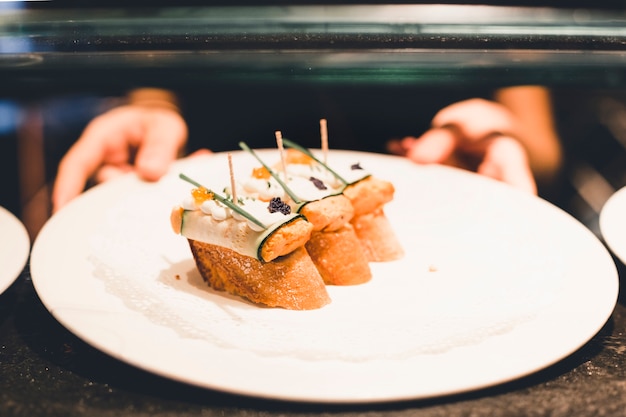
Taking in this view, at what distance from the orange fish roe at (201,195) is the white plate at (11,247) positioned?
527mm

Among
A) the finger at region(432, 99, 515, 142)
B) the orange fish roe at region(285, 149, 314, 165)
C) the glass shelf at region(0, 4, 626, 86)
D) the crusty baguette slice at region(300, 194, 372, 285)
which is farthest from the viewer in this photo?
the finger at region(432, 99, 515, 142)

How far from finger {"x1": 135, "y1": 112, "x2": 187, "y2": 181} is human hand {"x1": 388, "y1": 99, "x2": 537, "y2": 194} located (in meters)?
0.89

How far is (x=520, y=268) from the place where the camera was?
2215mm

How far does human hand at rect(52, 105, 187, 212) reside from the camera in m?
2.73

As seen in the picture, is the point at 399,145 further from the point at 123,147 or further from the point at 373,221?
the point at 123,147

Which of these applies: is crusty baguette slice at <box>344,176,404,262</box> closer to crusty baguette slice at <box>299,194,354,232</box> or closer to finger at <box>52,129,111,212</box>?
crusty baguette slice at <box>299,194,354,232</box>

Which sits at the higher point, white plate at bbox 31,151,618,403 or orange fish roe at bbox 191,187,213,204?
orange fish roe at bbox 191,187,213,204

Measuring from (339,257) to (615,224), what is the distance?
34.5 inches

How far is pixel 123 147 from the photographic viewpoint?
297 centimetres

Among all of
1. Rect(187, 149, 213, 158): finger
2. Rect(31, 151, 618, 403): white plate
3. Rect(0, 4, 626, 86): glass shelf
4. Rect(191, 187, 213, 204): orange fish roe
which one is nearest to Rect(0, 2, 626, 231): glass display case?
Rect(0, 4, 626, 86): glass shelf

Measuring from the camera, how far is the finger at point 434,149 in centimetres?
301

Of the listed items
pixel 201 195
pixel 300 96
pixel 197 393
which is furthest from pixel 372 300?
pixel 300 96

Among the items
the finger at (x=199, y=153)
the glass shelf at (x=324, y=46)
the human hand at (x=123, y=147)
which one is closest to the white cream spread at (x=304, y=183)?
the glass shelf at (x=324, y=46)

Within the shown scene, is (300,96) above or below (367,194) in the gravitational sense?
above
